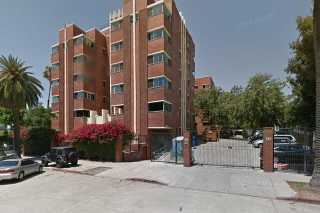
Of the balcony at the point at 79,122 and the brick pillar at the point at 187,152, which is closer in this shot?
the brick pillar at the point at 187,152

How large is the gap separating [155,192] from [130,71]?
71.4 feet

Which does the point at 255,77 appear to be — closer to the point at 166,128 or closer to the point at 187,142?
the point at 166,128

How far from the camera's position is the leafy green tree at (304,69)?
675 inches

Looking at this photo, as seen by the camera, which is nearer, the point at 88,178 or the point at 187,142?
the point at 88,178

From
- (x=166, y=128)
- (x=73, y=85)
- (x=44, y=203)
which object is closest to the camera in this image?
(x=44, y=203)

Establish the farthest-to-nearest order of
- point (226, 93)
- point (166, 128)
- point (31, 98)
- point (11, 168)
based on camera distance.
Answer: point (226, 93), point (31, 98), point (166, 128), point (11, 168)

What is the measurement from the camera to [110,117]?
3472 centimetres

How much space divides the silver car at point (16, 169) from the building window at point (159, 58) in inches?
682

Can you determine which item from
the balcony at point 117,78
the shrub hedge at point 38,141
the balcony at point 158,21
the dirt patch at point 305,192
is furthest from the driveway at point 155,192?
the balcony at point 158,21

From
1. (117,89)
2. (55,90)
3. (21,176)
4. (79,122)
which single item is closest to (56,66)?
(55,90)

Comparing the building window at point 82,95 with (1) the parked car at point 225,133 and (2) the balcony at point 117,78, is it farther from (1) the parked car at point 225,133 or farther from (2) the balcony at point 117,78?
(1) the parked car at point 225,133

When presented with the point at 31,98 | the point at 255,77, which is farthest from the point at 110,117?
the point at 255,77

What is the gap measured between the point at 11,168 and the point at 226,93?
162 ft

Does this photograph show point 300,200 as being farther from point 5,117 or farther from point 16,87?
point 5,117
